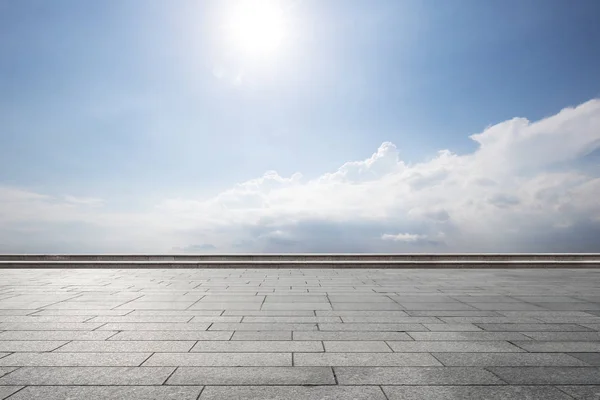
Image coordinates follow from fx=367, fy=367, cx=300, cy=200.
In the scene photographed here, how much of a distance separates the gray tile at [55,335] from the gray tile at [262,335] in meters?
2.12

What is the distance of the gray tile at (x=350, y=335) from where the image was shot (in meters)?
5.89

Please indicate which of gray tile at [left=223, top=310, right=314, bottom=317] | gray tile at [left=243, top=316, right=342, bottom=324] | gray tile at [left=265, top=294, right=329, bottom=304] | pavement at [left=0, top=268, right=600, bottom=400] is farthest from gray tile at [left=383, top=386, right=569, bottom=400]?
gray tile at [left=265, top=294, right=329, bottom=304]

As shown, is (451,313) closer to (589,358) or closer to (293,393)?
(589,358)

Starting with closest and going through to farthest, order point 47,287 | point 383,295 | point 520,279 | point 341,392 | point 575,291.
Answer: point 341,392, point 383,295, point 575,291, point 47,287, point 520,279

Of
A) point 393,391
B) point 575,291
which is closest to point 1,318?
point 393,391

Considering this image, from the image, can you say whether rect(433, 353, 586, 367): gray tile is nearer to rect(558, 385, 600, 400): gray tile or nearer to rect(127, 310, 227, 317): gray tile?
rect(558, 385, 600, 400): gray tile

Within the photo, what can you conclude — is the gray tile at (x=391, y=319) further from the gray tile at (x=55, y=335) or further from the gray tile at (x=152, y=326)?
the gray tile at (x=55, y=335)

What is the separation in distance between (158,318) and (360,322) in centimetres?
398

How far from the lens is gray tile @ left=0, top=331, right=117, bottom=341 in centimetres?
588

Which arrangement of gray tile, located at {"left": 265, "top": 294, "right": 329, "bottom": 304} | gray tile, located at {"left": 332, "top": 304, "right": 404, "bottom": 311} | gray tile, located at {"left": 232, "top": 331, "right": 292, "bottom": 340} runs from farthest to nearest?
gray tile, located at {"left": 265, "top": 294, "right": 329, "bottom": 304}, gray tile, located at {"left": 332, "top": 304, "right": 404, "bottom": 311}, gray tile, located at {"left": 232, "top": 331, "right": 292, "bottom": 340}

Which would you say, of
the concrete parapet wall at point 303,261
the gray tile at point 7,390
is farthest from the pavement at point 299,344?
the concrete parapet wall at point 303,261

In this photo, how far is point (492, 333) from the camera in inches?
245

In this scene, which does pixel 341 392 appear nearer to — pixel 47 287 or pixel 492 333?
pixel 492 333

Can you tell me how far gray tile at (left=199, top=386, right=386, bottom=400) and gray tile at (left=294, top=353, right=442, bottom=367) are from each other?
732mm
